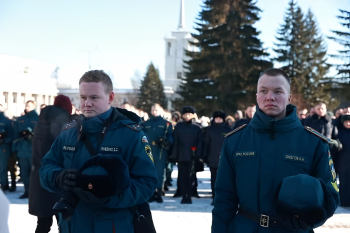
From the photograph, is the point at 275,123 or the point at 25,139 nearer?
the point at 275,123

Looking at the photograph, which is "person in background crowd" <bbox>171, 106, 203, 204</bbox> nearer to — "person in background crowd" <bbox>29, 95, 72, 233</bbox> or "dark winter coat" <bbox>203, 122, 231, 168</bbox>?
"dark winter coat" <bbox>203, 122, 231, 168</bbox>

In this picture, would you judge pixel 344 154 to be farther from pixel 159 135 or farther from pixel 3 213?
pixel 3 213

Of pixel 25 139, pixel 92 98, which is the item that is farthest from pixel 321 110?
pixel 92 98

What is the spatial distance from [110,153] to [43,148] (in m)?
3.64

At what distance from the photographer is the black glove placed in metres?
2.84

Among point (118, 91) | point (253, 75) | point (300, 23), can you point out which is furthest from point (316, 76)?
point (118, 91)

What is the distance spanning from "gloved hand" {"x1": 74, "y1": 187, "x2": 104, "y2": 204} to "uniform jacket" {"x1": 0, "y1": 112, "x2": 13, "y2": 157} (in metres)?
9.28

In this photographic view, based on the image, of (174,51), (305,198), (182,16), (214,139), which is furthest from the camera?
(182,16)

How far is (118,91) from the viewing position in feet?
273

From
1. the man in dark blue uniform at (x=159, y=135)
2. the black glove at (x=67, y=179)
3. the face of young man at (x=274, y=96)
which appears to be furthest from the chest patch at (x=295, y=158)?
the man in dark blue uniform at (x=159, y=135)

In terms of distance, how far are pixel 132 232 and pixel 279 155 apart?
4.00 ft

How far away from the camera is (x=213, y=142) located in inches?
414

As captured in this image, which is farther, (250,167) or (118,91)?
(118,91)

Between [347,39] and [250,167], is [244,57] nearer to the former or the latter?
[347,39]
